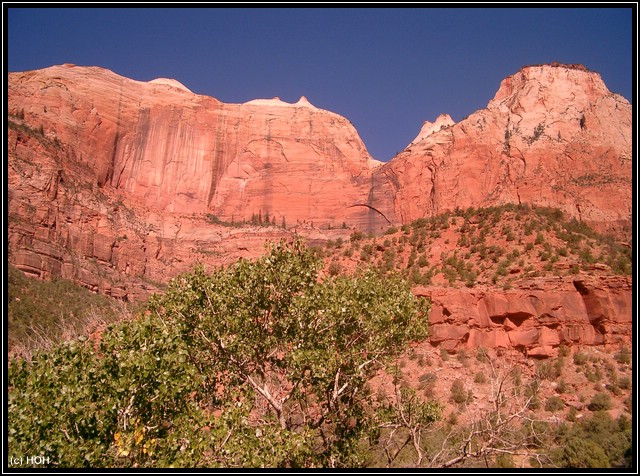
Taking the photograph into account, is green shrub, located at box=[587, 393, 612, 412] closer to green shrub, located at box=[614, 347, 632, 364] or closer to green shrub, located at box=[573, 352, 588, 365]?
green shrub, located at box=[573, 352, 588, 365]

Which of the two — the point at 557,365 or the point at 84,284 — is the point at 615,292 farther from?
the point at 84,284

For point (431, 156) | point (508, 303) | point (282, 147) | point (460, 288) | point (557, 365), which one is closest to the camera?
point (557, 365)

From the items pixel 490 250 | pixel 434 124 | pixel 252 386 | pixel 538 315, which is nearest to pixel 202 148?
pixel 434 124

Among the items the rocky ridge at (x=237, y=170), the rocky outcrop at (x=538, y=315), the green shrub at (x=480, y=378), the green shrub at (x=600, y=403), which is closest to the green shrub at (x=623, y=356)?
the rocky outcrop at (x=538, y=315)

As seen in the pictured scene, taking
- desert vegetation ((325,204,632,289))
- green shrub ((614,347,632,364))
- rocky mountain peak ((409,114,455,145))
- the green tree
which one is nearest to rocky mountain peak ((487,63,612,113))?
rocky mountain peak ((409,114,455,145))

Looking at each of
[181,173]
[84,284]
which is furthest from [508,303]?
[181,173]

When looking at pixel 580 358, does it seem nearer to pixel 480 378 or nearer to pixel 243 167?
pixel 480 378
